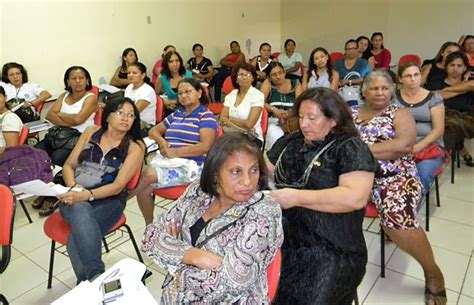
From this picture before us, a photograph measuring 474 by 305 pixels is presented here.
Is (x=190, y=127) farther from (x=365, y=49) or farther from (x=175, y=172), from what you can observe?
(x=365, y=49)

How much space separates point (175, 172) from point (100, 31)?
3675mm

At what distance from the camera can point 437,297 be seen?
1.92m

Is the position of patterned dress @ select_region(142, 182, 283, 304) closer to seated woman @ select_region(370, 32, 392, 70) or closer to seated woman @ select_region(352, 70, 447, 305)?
seated woman @ select_region(352, 70, 447, 305)

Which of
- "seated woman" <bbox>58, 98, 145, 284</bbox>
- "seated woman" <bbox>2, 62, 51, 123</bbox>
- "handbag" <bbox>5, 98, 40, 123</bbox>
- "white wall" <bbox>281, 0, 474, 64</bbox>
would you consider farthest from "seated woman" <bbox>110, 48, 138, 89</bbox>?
"white wall" <bbox>281, 0, 474, 64</bbox>

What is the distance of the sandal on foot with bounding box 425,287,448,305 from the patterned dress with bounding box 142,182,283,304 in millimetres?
1218

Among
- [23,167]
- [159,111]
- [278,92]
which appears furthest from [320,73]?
[23,167]

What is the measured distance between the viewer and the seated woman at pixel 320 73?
3.98 metres

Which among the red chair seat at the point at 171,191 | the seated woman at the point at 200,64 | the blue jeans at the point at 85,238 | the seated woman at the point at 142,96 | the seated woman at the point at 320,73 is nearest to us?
the blue jeans at the point at 85,238

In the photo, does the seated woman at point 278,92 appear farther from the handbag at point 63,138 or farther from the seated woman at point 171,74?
the handbag at point 63,138

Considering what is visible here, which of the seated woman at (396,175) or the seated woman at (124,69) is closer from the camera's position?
the seated woman at (396,175)

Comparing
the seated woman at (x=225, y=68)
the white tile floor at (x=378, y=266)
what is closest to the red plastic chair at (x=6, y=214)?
the white tile floor at (x=378, y=266)

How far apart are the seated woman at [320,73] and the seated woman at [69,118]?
87.6 inches

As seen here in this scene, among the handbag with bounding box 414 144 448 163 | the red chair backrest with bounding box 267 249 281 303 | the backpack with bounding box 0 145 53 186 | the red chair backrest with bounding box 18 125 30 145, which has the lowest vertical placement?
the red chair backrest with bounding box 267 249 281 303

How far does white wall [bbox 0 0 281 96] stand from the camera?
14.5 ft
